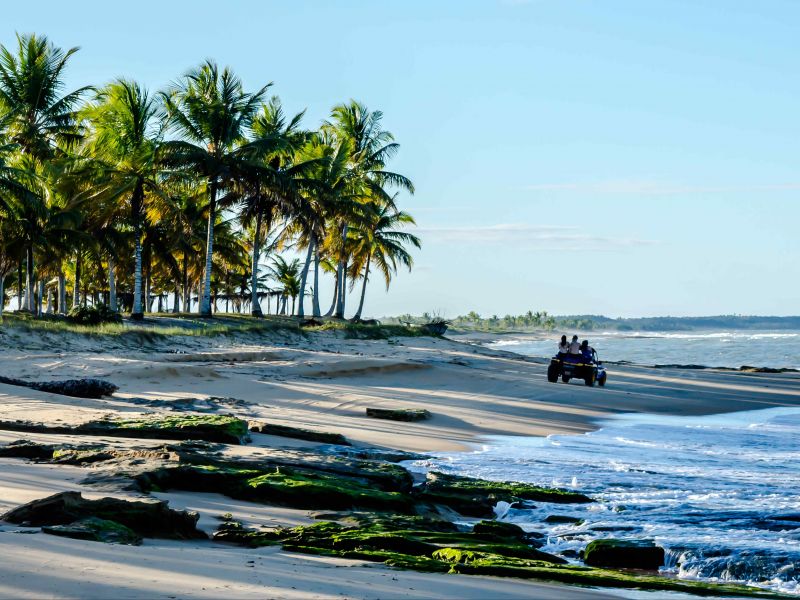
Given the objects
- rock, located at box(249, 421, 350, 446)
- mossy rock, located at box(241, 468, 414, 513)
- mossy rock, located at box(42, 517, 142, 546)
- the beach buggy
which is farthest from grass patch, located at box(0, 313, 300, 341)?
mossy rock, located at box(42, 517, 142, 546)

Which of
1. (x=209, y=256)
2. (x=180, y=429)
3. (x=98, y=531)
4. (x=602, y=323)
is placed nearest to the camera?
(x=98, y=531)

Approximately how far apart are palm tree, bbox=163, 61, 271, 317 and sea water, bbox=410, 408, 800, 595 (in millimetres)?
24043

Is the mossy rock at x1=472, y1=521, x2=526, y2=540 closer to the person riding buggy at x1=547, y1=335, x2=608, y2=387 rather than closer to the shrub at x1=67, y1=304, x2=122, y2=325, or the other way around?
the person riding buggy at x1=547, y1=335, x2=608, y2=387

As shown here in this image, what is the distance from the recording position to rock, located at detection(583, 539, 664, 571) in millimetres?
7590

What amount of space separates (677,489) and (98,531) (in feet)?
22.6

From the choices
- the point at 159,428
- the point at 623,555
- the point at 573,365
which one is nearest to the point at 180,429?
the point at 159,428

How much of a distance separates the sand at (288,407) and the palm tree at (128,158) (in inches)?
309

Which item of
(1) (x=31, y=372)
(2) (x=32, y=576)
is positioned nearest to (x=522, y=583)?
(2) (x=32, y=576)

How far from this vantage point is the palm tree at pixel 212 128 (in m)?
37.4

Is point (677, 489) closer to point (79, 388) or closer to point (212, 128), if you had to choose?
point (79, 388)

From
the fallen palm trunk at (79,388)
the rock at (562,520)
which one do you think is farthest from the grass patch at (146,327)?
the rock at (562,520)

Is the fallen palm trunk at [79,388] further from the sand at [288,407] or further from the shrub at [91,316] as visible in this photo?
the shrub at [91,316]

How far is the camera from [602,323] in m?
174

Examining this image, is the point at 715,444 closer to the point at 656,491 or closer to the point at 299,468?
the point at 656,491
